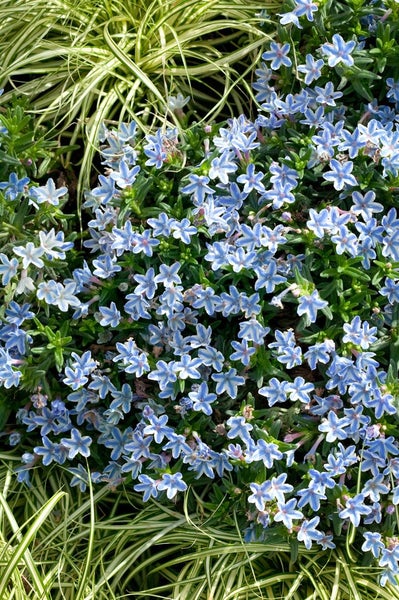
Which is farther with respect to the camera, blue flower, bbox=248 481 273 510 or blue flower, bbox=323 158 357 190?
blue flower, bbox=323 158 357 190

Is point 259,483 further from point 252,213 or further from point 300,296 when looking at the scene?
point 252,213

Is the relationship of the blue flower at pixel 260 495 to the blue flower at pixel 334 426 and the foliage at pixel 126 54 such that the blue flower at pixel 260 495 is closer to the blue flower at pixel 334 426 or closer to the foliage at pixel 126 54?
the blue flower at pixel 334 426

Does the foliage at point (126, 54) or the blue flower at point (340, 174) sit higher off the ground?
the foliage at point (126, 54)

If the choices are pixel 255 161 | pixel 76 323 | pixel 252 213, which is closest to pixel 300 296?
pixel 252 213

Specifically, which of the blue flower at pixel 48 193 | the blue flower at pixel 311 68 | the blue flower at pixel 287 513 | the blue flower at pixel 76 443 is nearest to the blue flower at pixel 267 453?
the blue flower at pixel 287 513

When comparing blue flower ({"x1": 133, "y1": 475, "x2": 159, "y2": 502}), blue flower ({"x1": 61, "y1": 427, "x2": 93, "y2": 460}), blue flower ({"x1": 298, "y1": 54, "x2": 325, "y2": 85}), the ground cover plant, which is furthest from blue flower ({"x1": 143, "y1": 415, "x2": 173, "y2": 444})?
blue flower ({"x1": 298, "y1": 54, "x2": 325, "y2": 85})

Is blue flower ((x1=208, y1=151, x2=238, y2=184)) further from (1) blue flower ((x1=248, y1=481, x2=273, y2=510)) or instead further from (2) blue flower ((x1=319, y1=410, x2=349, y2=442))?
(1) blue flower ((x1=248, y1=481, x2=273, y2=510))

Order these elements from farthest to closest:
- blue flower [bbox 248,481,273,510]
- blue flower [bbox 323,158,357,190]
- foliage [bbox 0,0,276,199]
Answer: foliage [bbox 0,0,276,199]
blue flower [bbox 323,158,357,190]
blue flower [bbox 248,481,273,510]
